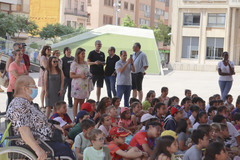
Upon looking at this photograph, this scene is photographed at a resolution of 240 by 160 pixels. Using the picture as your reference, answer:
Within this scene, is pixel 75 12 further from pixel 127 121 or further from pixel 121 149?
pixel 121 149

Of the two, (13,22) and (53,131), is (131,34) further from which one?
(53,131)

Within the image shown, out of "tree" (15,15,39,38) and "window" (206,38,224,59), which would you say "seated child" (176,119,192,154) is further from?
"tree" (15,15,39,38)

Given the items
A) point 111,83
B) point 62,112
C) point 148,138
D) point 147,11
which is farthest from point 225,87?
point 147,11

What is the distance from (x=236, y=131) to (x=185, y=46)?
46.0 meters

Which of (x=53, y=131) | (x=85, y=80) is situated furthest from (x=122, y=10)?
(x=53, y=131)

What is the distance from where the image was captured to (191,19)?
53688 millimetres

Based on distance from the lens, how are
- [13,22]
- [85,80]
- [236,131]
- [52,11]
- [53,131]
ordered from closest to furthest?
[53,131]
[236,131]
[85,80]
[13,22]
[52,11]

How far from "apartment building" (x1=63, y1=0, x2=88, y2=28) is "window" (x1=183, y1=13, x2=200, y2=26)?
2393 centimetres

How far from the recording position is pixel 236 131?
27.7 feet

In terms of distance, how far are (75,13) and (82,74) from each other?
66049 mm

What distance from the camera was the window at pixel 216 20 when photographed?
52156 millimetres

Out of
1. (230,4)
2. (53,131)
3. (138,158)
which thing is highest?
(230,4)

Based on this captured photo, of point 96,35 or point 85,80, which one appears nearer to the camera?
→ point 85,80

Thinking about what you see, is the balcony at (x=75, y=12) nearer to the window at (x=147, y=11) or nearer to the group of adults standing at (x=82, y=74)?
the window at (x=147, y=11)
